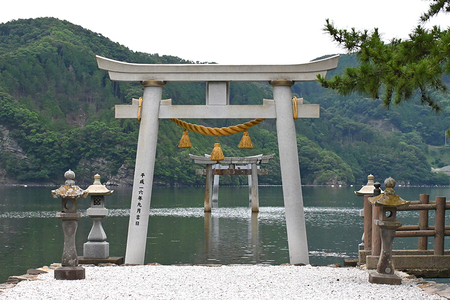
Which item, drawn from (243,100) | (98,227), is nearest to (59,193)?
(98,227)

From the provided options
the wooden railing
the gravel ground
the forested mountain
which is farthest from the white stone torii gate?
the forested mountain

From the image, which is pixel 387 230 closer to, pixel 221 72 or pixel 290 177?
pixel 290 177

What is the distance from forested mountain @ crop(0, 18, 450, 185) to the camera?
305ft

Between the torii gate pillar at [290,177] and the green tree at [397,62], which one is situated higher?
the green tree at [397,62]

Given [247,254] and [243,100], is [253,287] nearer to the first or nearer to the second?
[247,254]

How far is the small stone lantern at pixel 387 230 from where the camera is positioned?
8.45m

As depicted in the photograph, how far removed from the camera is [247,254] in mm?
19297

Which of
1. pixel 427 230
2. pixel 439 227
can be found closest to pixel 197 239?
pixel 427 230

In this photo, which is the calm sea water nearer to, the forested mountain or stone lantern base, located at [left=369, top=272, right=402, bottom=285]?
stone lantern base, located at [left=369, top=272, right=402, bottom=285]

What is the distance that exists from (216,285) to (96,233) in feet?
12.7

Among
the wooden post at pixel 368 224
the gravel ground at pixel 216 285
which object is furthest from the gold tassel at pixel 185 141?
the wooden post at pixel 368 224

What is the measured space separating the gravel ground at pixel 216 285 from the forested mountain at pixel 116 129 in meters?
65.1

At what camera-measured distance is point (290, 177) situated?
1188cm

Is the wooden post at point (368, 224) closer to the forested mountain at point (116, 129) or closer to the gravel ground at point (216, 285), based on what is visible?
the gravel ground at point (216, 285)
